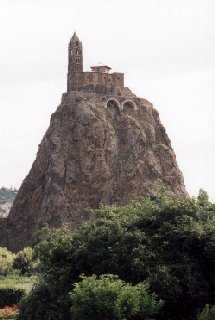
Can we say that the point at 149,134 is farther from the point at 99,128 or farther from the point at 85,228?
the point at 85,228

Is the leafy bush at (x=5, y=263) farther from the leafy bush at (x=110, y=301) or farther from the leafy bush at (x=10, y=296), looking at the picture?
the leafy bush at (x=110, y=301)

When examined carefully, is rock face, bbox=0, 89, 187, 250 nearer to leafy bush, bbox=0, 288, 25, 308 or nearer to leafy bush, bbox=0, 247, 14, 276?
leafy bush, bbox=0, 247, 14, 276

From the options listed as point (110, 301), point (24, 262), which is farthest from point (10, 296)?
point (24, 262)

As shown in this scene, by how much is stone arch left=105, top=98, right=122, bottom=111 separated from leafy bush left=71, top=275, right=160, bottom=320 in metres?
64.8

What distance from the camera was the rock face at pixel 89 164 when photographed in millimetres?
86812

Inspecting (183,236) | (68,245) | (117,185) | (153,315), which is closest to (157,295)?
(153,315)

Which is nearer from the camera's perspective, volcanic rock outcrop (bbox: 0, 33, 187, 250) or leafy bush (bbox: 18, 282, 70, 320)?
leafy bush (bbox: 18, 282, 70, 320)

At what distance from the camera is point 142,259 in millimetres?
28875

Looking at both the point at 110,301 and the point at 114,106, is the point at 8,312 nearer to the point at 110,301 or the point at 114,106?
the point at 110,301

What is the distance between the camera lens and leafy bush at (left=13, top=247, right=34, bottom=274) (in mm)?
63253

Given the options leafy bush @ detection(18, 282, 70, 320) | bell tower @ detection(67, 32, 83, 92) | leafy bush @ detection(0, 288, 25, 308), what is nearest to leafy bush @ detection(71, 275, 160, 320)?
leafy bush @ detection(18, 282, 70, 320)

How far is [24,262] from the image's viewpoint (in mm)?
65188

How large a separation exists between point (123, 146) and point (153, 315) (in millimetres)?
63478

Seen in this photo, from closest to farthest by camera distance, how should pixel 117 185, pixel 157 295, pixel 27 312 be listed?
pixel 157 295 → pixel 27 312 → pixel 117 185
